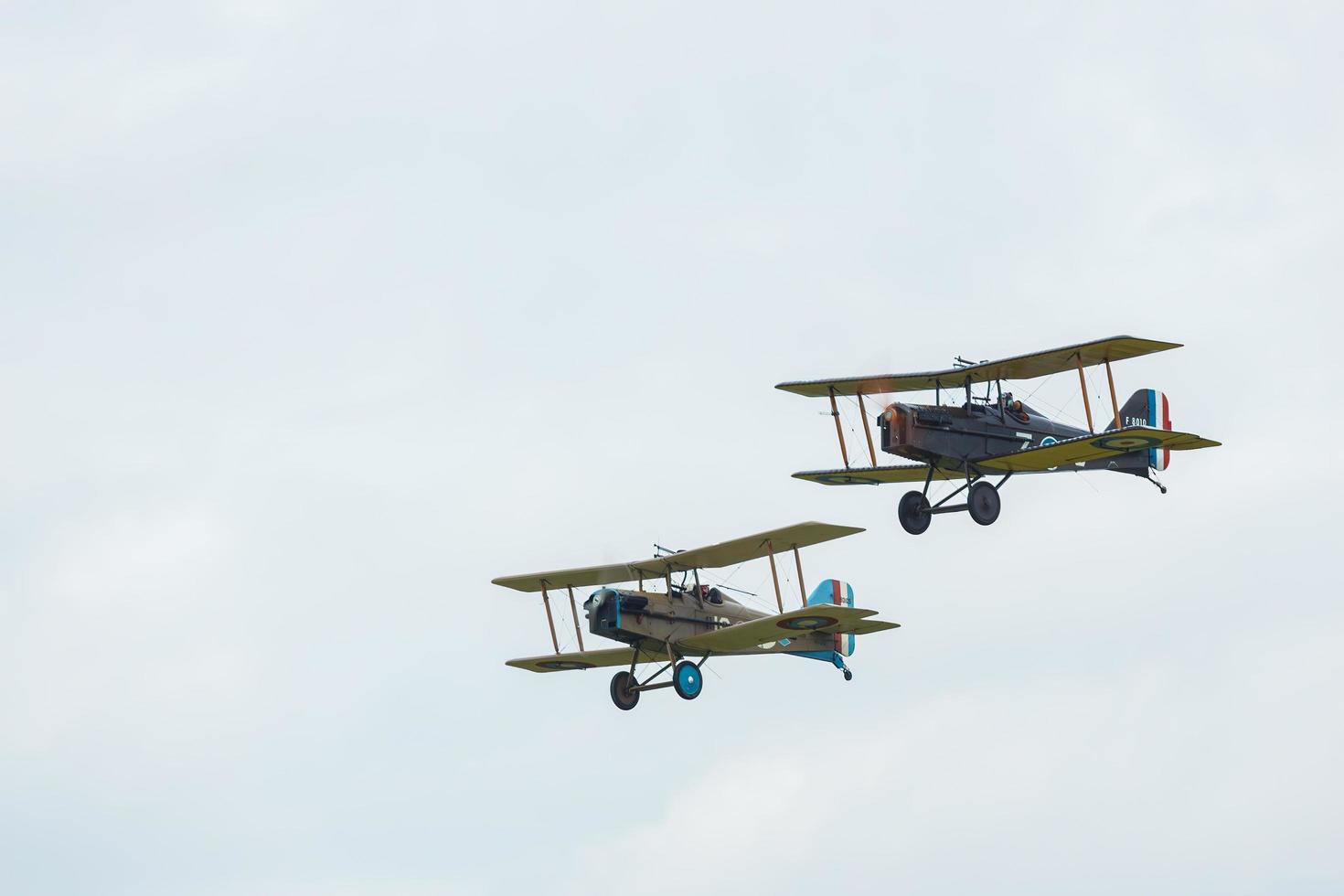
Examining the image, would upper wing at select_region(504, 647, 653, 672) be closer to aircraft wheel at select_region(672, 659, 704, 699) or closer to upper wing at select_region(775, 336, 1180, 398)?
aircraft wheel at select_region(672, 659, 704, 699)

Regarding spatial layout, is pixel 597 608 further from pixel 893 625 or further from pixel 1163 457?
pixel 1163 457

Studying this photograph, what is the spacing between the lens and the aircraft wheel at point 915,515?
40.9 m

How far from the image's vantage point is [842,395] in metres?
42.3

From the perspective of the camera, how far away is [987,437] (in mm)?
40281

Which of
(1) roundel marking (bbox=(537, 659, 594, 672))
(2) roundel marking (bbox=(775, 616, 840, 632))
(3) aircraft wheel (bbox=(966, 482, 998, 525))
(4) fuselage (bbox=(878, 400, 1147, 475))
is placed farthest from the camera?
(1) roundel marking (bbox=(537, 659, 594, 672))

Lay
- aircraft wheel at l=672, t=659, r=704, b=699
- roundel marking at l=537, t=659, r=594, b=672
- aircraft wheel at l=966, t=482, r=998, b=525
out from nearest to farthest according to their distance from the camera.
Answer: aircraft wheel at l=966, t=482, r=998, b=525, aircraft wheel at l=672, t=659, r=704, b=699, roundel marking at l=537, t=659, r=594, b=672

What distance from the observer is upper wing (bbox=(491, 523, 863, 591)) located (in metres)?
41.8

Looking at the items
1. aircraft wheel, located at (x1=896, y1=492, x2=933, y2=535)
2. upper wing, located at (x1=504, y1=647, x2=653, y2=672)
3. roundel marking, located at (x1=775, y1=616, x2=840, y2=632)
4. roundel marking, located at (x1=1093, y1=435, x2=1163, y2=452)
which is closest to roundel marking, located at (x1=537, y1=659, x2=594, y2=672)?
upper wing, located at (x1=504, y1=647, x2=653, y2=672)

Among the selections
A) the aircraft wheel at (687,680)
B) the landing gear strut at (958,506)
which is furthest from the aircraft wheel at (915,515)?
the aircraft wheel at (687,680)

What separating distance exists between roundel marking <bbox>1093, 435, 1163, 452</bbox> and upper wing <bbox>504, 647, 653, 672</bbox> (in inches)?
438

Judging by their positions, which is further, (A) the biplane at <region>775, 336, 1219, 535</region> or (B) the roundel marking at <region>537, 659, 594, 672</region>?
(B) the roundel marking at <region>537, 659, 594, 672</region>

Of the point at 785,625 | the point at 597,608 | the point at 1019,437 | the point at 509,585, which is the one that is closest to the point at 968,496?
the point at 1019,437

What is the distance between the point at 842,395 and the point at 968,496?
11.3 feet

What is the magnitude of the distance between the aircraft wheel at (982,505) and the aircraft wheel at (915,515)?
0.89 meters
